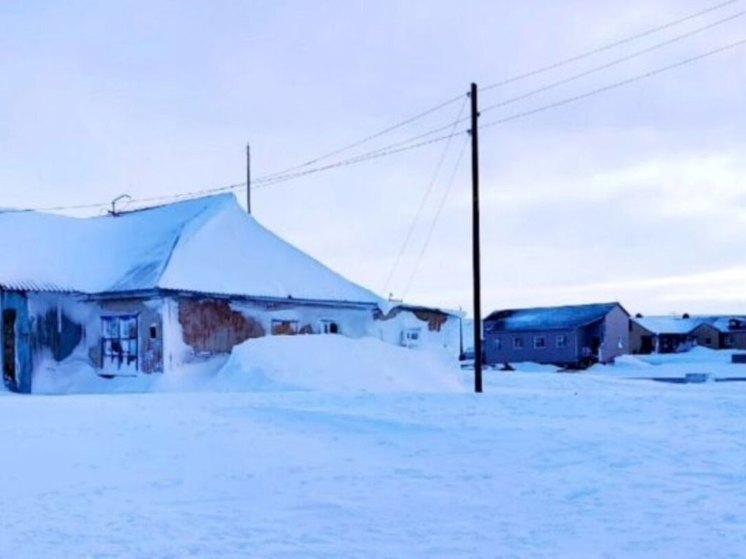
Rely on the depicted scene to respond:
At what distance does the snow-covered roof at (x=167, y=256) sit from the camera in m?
25.8

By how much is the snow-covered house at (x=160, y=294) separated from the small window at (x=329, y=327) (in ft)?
0.11

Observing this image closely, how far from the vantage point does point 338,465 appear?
37.0 ft

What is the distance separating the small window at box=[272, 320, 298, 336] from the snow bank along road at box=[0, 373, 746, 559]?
9.53 metres

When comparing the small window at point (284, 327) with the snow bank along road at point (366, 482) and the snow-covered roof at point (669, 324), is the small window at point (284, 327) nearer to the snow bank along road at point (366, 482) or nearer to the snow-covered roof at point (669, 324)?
the snow bank along road at point (366, 482)

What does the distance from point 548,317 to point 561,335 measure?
343cm

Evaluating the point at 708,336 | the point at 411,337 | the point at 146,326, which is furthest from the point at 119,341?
the point at 708,336

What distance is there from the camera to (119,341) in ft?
84.0

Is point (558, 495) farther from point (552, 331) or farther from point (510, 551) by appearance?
point (552, 331)

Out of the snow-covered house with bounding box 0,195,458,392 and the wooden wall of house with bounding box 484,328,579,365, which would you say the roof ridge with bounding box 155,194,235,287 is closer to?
the snow-covered house with bounding box 0,195,458,392

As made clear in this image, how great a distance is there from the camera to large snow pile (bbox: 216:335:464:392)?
23.9 m

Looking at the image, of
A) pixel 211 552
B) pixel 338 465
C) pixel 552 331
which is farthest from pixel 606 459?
pixel 552 331

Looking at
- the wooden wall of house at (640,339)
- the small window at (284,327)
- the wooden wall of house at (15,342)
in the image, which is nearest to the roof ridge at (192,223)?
the small window at (284,327)

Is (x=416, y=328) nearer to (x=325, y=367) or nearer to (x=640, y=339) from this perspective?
(x=325, y=367)

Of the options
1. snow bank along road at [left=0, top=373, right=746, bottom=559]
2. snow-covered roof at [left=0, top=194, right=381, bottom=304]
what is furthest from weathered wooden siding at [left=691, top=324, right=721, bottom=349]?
snow bank along road at [left=0, top=373, right=746, bottom=559]
